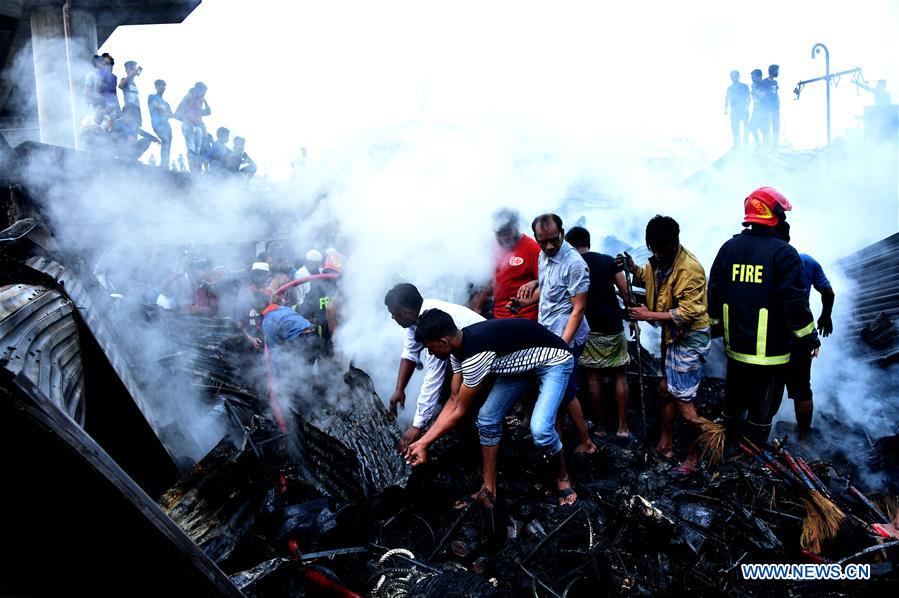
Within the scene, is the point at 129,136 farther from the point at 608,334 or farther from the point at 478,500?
the point at 478,500

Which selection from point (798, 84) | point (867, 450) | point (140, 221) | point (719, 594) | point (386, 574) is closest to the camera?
point (719, 594)

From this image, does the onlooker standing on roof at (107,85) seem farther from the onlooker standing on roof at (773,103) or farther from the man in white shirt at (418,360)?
the onlooker standing on roof at (773,103)

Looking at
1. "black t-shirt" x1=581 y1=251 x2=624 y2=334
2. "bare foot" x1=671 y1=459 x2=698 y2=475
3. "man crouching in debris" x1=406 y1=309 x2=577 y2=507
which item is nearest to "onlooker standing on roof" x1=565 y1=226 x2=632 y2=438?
"black t-shirt" x1=581 y1=251 x2=624 y2=334

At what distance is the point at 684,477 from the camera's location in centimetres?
409

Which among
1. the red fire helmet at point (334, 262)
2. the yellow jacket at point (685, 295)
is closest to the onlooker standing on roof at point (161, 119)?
the red fire helmet at point (334, 262)

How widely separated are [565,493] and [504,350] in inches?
46.0

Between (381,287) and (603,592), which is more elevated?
(381,287)

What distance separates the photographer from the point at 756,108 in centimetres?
1159

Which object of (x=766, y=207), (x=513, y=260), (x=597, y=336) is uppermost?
(x=766, y=207)

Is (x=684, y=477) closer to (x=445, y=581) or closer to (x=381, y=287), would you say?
(x=445, y=581)

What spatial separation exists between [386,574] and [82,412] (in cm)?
210

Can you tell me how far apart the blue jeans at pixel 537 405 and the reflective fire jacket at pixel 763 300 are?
1300mm

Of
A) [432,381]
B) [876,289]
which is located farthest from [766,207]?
[876,289]

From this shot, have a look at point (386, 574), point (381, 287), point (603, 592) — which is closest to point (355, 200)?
point (381, 287)
